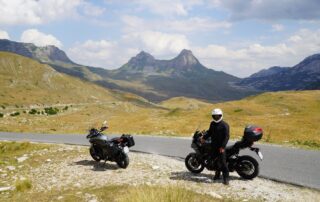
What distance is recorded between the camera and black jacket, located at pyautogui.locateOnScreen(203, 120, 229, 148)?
12.9 meters

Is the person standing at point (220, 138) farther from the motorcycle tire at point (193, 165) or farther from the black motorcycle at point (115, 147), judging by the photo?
the black motorcycle at point (115, 147)

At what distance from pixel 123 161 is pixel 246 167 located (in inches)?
213

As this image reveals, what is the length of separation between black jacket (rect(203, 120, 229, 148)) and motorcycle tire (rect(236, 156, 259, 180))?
102cm

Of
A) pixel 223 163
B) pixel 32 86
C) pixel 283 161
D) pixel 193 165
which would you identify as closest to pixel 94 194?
pixel 193 165

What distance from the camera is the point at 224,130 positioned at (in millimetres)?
12844

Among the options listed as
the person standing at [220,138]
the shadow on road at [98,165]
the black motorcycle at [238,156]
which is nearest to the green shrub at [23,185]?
the shadow on road at [98,165]

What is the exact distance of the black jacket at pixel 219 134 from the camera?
12.9 meters

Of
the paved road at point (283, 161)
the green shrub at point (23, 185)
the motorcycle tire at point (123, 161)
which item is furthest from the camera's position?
the motorcycle tire at point (123, 161)

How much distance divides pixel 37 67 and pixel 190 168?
19036cm

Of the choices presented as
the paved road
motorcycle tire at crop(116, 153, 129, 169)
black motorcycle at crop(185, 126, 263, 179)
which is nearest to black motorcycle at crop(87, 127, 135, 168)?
motorcycle tire at crop(116, 153, 129, 169)

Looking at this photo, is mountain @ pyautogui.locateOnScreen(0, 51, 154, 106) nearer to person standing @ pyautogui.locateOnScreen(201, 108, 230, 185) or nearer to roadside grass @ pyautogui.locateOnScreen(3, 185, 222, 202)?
roadside grass @ pyautogui.locateOnScreen(3, 185, 222, 202)

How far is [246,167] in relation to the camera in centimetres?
1338

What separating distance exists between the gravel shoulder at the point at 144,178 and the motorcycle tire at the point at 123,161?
263 millimetres

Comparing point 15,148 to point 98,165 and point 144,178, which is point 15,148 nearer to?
point 98,165
